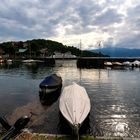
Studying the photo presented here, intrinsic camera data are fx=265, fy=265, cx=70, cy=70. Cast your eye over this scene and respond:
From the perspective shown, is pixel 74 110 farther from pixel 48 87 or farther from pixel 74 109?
pixel 48 87

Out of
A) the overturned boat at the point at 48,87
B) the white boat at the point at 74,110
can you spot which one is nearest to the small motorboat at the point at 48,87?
the overturned boat at the point at 48,87

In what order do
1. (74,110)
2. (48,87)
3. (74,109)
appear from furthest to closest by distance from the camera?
(48,87)
(74,109)
(74,110)

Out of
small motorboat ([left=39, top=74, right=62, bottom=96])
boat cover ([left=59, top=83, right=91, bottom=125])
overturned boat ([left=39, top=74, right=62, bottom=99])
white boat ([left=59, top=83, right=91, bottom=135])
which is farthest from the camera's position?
small motorboat ([left=39, top=74, right=62, bottom=96])

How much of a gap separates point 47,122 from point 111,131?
598 centimetres

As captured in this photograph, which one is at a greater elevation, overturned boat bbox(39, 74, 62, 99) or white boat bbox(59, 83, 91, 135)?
white boat bbox(59, 83, 91, 135)

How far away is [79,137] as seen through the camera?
1738 centimetres

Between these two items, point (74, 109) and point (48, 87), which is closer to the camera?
point (74, 109)

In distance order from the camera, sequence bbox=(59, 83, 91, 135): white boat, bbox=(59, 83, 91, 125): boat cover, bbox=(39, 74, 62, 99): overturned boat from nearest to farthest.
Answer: bbox=(59, 83, 91, 135): white boat
bbox=(59, 83, 91, 125): boat cover
bbox=(39, 74, 62, 99): overturned boat

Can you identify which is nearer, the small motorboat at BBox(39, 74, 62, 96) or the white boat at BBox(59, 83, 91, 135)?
the white boat at BBox(59, 83, 91, 135)

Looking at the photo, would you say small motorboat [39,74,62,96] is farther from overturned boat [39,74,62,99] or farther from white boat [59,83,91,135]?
white boat [59,83,91,135]

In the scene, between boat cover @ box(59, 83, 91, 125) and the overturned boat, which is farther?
the overturned boat

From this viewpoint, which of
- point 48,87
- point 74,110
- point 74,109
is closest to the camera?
point 74,110

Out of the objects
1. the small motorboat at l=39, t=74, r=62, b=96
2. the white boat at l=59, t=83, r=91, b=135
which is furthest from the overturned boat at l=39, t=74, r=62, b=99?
the white boat at l=59, t=83, r=91, b=135

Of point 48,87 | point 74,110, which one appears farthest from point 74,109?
point 48,87
